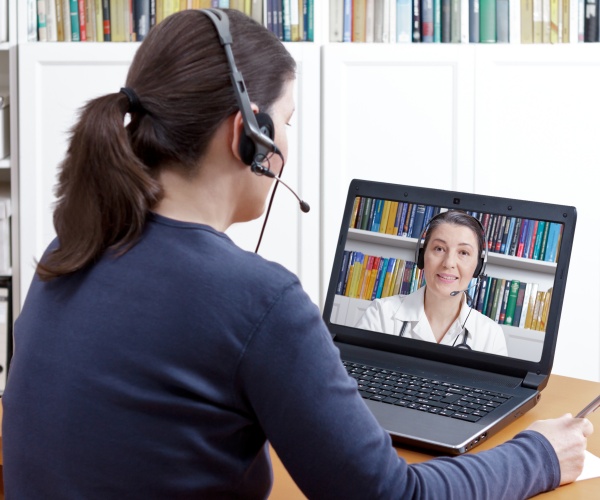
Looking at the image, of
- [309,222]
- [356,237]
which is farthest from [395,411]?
[309,222]

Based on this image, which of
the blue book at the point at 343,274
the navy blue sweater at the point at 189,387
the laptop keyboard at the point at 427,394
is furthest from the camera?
the blue book at the point at 343,274

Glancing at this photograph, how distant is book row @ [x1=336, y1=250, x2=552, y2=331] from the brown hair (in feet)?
1.58

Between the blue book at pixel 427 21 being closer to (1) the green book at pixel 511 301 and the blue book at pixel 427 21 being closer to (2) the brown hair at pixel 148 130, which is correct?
(1) the green book at pixel 511 301

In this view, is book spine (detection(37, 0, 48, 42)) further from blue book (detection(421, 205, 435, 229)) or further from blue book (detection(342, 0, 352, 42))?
blue book (detection(421, 205, 435, 229))

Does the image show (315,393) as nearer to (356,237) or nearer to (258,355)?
(258,355)

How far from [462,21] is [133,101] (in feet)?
5.99

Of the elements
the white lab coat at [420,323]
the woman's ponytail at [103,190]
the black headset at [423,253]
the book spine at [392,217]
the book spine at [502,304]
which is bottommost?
the white lab coat at [420,323]

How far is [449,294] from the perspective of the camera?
4.26 feet

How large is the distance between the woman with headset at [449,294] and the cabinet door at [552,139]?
125 centimetres

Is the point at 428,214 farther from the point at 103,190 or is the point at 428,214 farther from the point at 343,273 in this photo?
the point at 103,190

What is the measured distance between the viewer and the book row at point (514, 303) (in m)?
1.25

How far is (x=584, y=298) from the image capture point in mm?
2559

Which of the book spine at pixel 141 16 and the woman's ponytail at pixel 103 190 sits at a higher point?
the book spine at pixel 141 16

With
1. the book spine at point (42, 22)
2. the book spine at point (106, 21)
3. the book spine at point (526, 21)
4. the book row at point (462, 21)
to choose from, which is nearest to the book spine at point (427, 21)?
the book row at point (462, 21)
